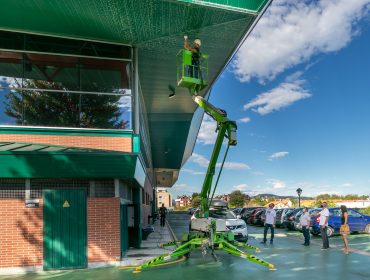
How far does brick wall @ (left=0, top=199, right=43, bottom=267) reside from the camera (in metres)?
11.1

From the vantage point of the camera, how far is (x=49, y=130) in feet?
40.7

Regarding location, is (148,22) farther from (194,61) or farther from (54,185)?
(54,185)

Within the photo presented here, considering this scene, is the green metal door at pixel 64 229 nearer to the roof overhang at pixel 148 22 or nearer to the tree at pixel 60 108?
the tree at pixel 60 108

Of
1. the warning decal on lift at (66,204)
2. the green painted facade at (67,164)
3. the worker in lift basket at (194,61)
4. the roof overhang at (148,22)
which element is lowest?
the warning decal on lift at (66,204)

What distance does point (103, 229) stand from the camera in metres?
11.8

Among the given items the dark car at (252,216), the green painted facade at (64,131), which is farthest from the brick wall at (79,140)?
the dark car at (252,216)

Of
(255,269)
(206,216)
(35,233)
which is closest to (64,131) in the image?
(35,233)

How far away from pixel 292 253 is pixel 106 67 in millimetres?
9229

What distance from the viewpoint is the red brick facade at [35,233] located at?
36.6 feet

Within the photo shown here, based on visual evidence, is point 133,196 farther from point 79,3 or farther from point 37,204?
point 79,3

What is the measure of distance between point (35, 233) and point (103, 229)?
1.87 m

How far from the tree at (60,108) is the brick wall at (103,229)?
104 inches

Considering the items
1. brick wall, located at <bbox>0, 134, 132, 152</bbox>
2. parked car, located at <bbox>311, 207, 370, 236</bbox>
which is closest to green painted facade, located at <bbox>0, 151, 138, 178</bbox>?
brick wall, located at <bbox>0, 134, 132, 152</bbox>

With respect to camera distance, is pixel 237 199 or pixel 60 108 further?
pixel 237 199
